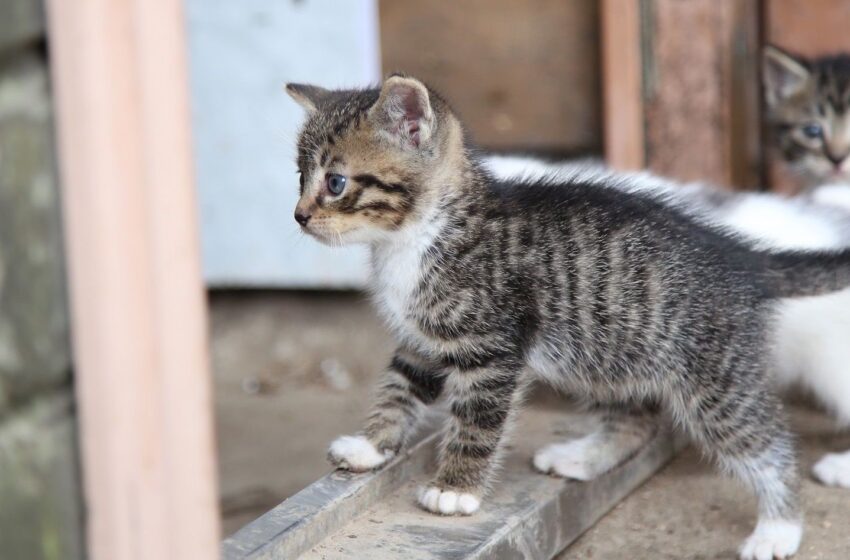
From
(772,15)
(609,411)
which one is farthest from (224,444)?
(772,15)

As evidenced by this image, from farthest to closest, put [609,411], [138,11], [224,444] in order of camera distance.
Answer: [224,444]
[609,411]
[138,11]

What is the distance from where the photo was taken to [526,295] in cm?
298

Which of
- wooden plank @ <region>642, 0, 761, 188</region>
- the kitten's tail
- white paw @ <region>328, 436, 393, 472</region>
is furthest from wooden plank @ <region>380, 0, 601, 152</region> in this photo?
white paw @ <region>328, 436, 393, 472</region>

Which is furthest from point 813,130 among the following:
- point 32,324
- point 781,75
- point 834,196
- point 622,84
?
point 32,324

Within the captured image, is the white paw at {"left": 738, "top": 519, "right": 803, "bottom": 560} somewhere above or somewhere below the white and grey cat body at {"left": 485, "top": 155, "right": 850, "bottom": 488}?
below

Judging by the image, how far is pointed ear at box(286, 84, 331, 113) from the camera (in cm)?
314

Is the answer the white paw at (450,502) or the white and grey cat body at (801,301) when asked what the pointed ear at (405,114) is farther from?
the white paw at (450,502)

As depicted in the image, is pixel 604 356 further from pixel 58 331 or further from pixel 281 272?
pixel 281 272

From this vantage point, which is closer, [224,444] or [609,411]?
[609,411]

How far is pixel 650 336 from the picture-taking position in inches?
117

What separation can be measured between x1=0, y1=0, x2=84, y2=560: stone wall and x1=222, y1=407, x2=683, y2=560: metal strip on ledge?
85cm

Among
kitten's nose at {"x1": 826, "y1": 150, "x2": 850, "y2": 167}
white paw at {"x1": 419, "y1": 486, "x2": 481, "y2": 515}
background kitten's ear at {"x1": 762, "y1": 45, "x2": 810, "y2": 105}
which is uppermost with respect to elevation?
background kitten's ear at {"x1": 762, "y1": 45, "x2": 810, "y2": 105}

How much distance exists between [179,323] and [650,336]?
148 cm

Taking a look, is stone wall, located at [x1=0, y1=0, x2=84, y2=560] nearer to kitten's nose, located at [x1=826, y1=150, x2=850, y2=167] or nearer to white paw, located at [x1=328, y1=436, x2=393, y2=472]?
white paw, located at [x1=328, y1=436, x2=393, y2=472]
